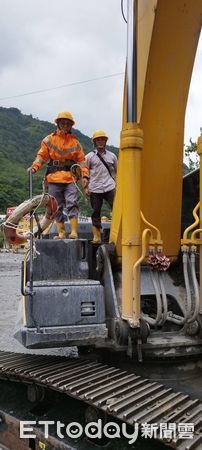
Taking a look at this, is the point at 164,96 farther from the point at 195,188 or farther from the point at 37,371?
the point at 37,371

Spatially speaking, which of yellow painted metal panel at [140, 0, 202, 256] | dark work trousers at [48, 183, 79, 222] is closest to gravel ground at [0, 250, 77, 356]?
dark work trousers at [48, 183, 79, 222]

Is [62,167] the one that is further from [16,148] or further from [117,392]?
[16,148]

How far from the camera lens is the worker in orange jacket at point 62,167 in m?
4.93

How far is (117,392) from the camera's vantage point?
3168 millimetres

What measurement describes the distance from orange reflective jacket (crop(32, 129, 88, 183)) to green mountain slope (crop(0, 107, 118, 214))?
6466 centimetres

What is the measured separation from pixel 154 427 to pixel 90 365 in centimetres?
110

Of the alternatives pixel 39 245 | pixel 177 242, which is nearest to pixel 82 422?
pixel 39 245

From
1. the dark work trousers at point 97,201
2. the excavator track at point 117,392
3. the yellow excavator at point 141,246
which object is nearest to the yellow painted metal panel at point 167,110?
the yellow excavator at point 141,246

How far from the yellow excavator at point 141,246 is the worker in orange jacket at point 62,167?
0.80 metres

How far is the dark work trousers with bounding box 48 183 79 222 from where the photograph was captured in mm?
4945

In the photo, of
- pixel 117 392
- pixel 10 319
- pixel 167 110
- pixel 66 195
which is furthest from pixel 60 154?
pixel 10 319

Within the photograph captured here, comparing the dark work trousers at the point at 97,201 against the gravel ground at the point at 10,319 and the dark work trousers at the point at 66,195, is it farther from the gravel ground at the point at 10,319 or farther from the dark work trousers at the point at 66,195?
the gravel ground at the point at 10,319

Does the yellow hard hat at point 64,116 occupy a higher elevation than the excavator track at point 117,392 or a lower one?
higher

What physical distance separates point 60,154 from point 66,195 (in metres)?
0.40
